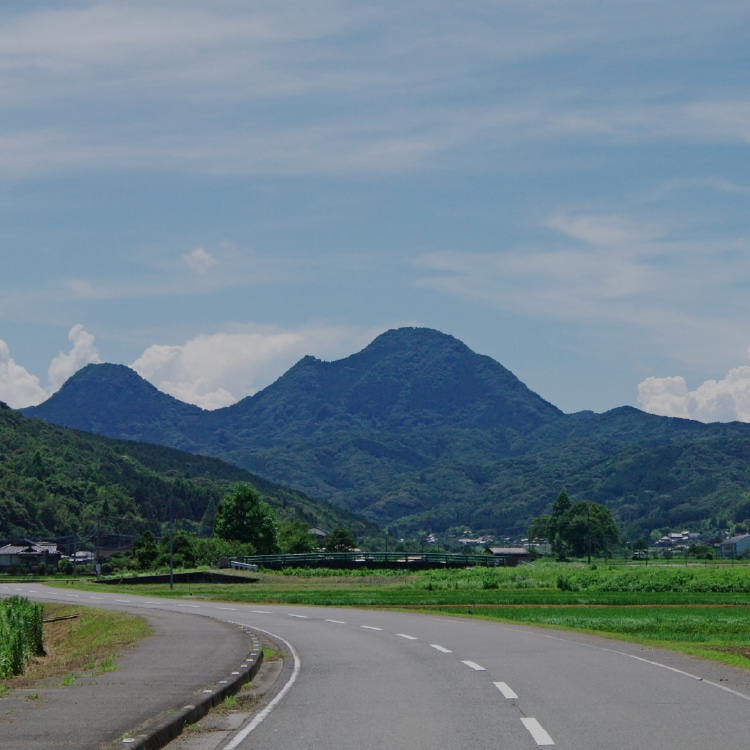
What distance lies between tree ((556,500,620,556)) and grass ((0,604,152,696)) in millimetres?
138874

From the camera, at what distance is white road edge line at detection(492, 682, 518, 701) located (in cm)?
1561

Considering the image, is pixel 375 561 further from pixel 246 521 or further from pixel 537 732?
pixel 537 732

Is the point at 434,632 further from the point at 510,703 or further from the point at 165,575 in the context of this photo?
the point at 165,575

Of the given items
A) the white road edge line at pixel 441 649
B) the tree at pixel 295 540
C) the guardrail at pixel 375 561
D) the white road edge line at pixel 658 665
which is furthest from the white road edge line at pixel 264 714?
the tree at pixel 295 540

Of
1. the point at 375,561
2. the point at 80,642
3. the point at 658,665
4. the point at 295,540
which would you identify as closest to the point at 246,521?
the point at 295,540

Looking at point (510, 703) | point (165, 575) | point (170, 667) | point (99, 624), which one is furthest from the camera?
point (165, 575)

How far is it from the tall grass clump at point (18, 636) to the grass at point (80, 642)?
384mm

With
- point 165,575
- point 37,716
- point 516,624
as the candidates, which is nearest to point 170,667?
point 37,716

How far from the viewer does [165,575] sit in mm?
101500

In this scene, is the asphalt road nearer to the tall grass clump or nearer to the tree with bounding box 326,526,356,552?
the tall grass clump

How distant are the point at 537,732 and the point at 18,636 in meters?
16.5

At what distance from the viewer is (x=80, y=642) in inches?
1607

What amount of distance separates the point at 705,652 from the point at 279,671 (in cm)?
978

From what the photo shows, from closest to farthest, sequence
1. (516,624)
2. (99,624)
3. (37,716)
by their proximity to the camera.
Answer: (37,716) < (516,624) < (99,624)
